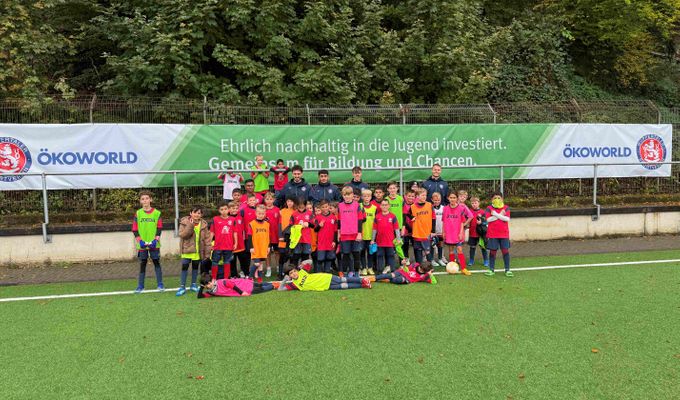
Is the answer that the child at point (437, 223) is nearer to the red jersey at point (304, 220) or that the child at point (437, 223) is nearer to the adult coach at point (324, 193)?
the adult coach at point (324, 193)

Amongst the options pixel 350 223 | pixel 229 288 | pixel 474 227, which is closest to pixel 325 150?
pixel 350 223

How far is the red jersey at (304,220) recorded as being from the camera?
816 cm

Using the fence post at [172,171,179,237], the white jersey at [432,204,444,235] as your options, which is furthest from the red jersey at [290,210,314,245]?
the fence post at [172,171,179,237]

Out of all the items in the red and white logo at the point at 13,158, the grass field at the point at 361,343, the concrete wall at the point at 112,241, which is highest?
the red and white logo at the point at 13,158

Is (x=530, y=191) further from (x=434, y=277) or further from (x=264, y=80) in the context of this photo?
(x=264, y=80)

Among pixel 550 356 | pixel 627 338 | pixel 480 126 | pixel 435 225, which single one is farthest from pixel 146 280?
pixel 480 126

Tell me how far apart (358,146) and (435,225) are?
306 cm

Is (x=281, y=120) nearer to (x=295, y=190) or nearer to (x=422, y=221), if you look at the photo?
(x=295, y=190)

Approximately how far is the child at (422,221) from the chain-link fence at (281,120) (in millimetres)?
3151

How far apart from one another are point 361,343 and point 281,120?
24.8ft

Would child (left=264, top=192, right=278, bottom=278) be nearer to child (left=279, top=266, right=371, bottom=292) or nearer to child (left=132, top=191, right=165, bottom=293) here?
child (left=279, top=266, right=371, bottom=292)

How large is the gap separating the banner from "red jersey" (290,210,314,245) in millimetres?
2769

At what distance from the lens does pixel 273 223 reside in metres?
8.60

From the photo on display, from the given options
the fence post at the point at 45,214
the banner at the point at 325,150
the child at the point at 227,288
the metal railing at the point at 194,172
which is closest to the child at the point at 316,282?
the child at the point at 227,288
